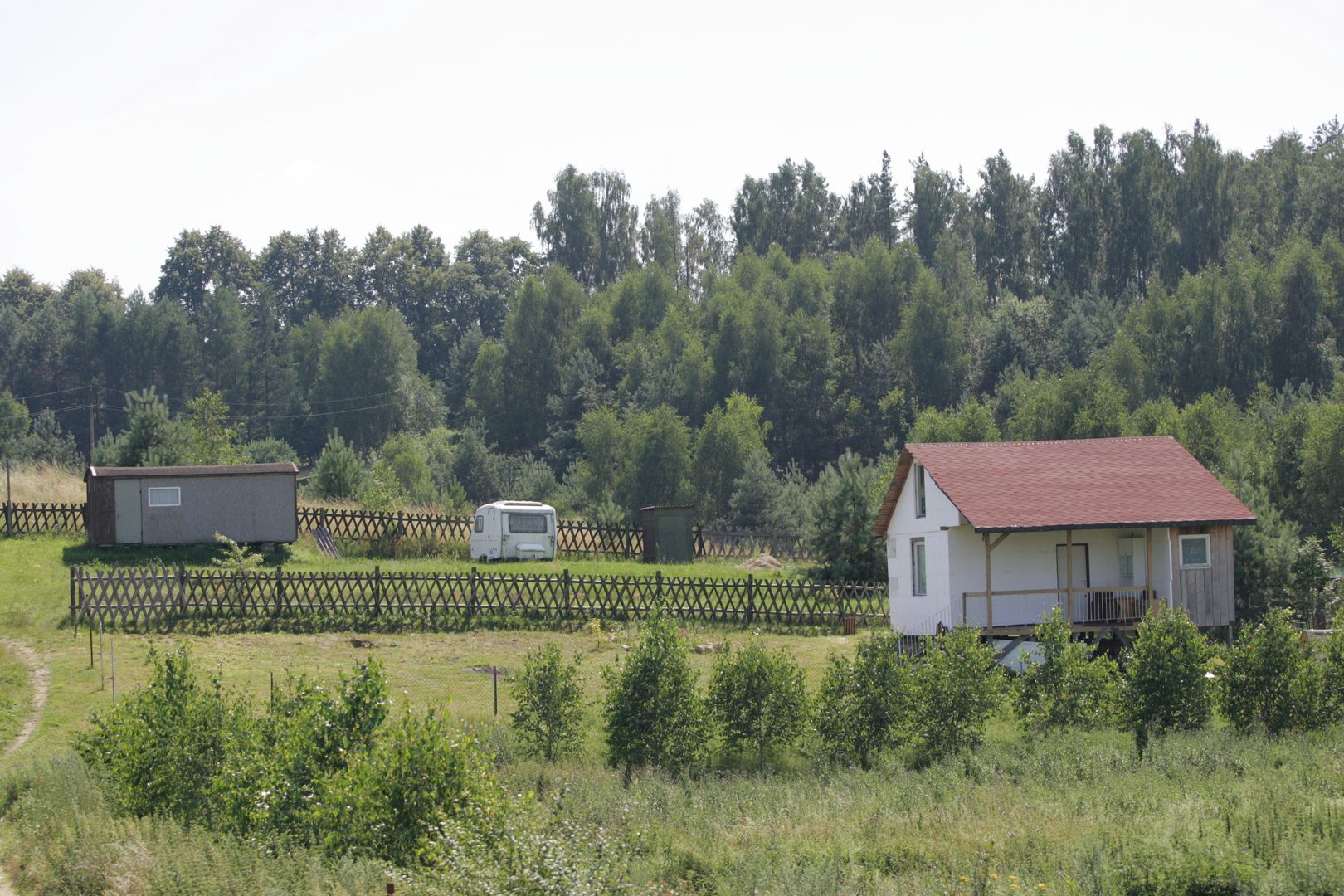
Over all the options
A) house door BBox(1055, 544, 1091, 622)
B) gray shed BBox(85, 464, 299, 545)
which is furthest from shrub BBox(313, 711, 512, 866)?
gray shed BBox(85, 464, 299, 545)

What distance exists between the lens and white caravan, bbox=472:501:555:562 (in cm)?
4450

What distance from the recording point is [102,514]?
40.8m

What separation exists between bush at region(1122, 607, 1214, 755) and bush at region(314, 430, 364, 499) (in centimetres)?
3510

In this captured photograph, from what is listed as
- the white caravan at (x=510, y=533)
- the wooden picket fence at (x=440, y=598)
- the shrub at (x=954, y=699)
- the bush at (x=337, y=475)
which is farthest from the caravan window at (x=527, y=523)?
the shrub at (x=954, y=699)

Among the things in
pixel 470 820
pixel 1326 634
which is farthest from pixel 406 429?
pixel 470 820

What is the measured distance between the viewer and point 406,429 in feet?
322

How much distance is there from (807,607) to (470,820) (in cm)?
2352

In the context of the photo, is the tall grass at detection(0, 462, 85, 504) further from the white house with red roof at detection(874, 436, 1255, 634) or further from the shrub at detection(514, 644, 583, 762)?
the white house with red roof at detection(874, 436, 1255, 634)

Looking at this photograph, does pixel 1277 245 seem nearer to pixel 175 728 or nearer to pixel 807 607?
pixel 807 607

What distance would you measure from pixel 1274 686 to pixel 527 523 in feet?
84.2

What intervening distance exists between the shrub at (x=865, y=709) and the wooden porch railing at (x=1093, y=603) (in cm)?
901

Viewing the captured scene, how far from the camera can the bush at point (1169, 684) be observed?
2466 cm

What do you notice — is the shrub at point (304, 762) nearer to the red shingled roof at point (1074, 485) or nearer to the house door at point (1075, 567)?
the red shingled roof at point (1074, 485)

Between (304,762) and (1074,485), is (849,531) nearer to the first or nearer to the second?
(1074,485)
